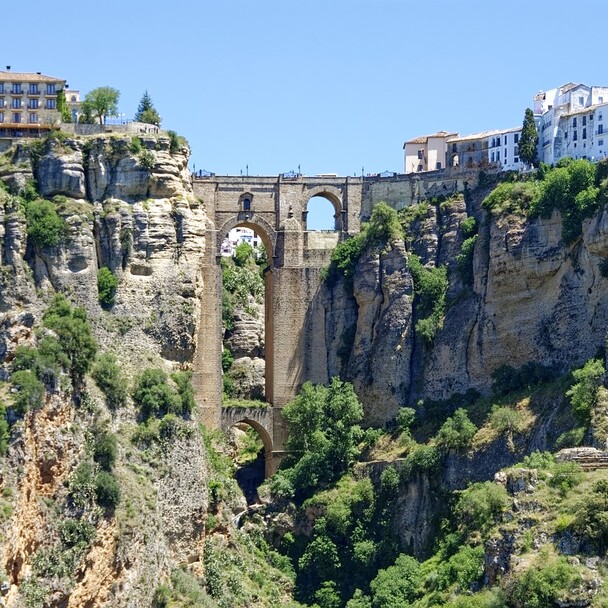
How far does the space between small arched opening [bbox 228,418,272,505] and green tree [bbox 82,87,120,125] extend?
15.8 meters

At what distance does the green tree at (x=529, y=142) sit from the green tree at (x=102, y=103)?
19270 millimetres

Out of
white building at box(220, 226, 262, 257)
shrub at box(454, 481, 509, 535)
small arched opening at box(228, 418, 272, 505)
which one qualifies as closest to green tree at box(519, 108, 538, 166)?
white building at box(220, 226, 262, 257)

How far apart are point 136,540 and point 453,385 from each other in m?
20.2

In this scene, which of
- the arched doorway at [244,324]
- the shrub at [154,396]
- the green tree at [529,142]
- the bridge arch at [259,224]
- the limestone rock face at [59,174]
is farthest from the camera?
the arched doorway at [244,324]

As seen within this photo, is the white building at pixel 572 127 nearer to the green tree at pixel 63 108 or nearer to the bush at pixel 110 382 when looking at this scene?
the green tree at pixel 63 108

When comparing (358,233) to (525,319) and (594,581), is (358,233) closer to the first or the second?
(525,319)

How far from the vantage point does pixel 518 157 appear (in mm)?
114688

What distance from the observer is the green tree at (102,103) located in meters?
111

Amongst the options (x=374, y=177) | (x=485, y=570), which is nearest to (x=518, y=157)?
(x=374, y=177)

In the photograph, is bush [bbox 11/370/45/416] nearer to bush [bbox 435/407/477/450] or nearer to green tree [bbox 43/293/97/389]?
green tree [bbox 43/293/97/389]

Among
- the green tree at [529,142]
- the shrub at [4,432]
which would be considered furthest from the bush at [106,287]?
the green tree at [529,142]

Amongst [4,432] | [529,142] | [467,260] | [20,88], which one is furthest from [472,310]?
[4,432]

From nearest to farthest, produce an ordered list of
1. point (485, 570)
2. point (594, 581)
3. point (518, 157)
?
point (594, 581) → point (485, 570) → point (518, 157)

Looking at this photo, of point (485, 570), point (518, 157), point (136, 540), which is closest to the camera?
point (485, 570)
